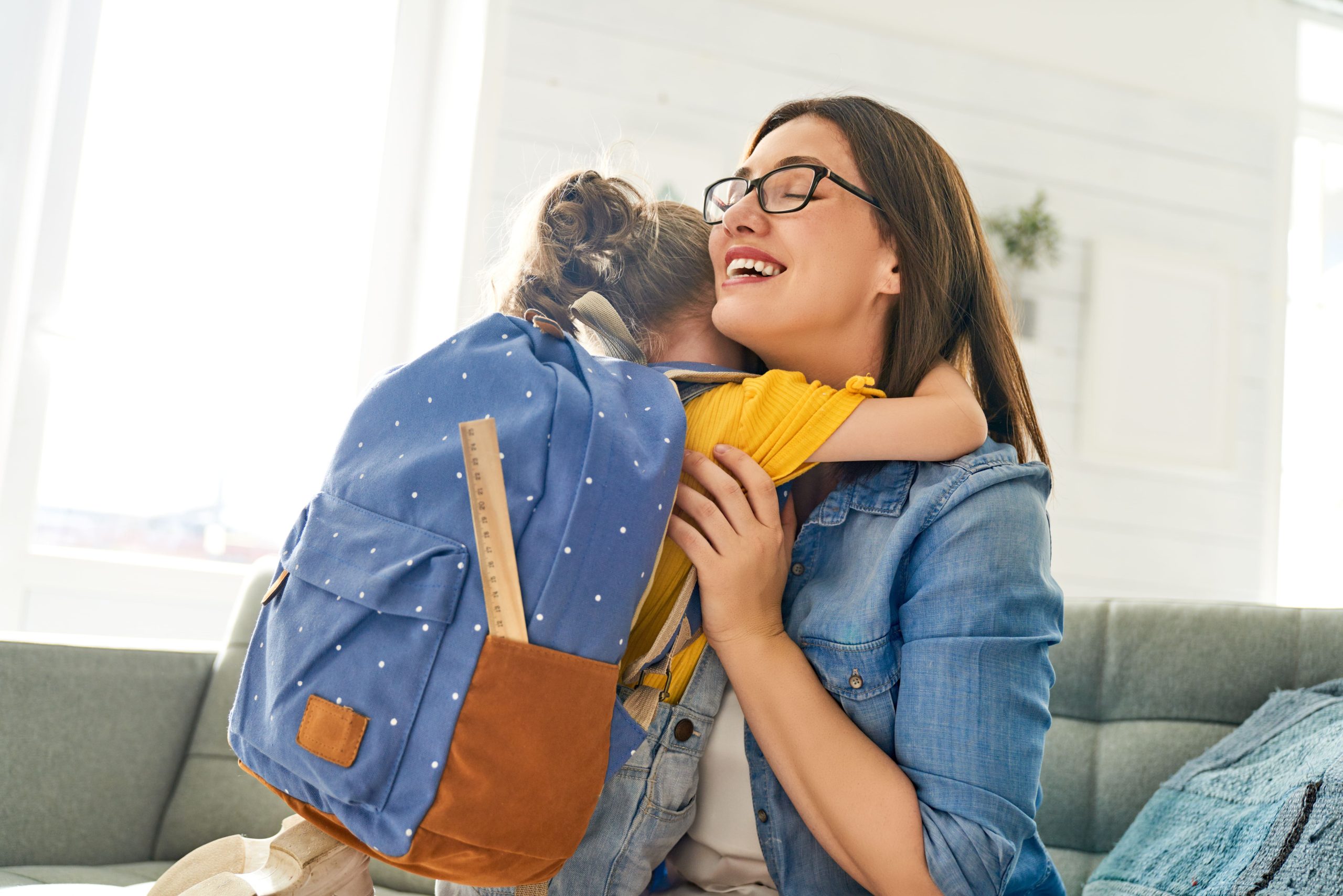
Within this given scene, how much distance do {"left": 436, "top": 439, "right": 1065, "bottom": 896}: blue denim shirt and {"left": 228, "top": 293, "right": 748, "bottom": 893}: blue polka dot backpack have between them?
10 cm

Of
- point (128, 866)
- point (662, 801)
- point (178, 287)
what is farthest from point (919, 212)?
point (178, 287)

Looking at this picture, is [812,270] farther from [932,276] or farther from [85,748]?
[85,748]

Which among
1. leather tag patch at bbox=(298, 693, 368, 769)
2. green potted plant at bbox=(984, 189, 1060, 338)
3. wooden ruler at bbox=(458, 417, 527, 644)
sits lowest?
leather tag patch at bbox=(298, 693, 368, 769)

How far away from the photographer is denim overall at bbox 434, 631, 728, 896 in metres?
0.91

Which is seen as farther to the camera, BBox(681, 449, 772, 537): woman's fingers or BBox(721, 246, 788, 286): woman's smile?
BBox(721, 246, 788, 286): woman's smile

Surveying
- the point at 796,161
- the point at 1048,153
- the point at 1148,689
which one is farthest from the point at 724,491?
the point at 1048,153

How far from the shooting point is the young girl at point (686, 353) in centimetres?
94

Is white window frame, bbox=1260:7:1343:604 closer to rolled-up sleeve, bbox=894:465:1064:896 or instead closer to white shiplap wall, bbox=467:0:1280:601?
white shiplap wall, bbox=467:0:1280:601

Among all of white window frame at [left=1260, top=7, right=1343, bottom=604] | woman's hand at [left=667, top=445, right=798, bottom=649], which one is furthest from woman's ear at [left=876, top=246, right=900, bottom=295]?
white window frame at [left=1260, top=7, right=1343, bottom=604]

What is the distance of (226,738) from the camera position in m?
1.66

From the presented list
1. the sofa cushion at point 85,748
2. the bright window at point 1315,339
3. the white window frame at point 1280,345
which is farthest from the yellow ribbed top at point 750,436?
the bright window at point 1315,339

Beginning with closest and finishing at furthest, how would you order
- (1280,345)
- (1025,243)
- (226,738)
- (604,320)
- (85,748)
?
(604,320)
(85,748)
(226,738)
(1025,243)
(1280,345)

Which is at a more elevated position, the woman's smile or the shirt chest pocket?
the woman's smile

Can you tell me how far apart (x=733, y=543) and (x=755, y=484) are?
0.07 m
